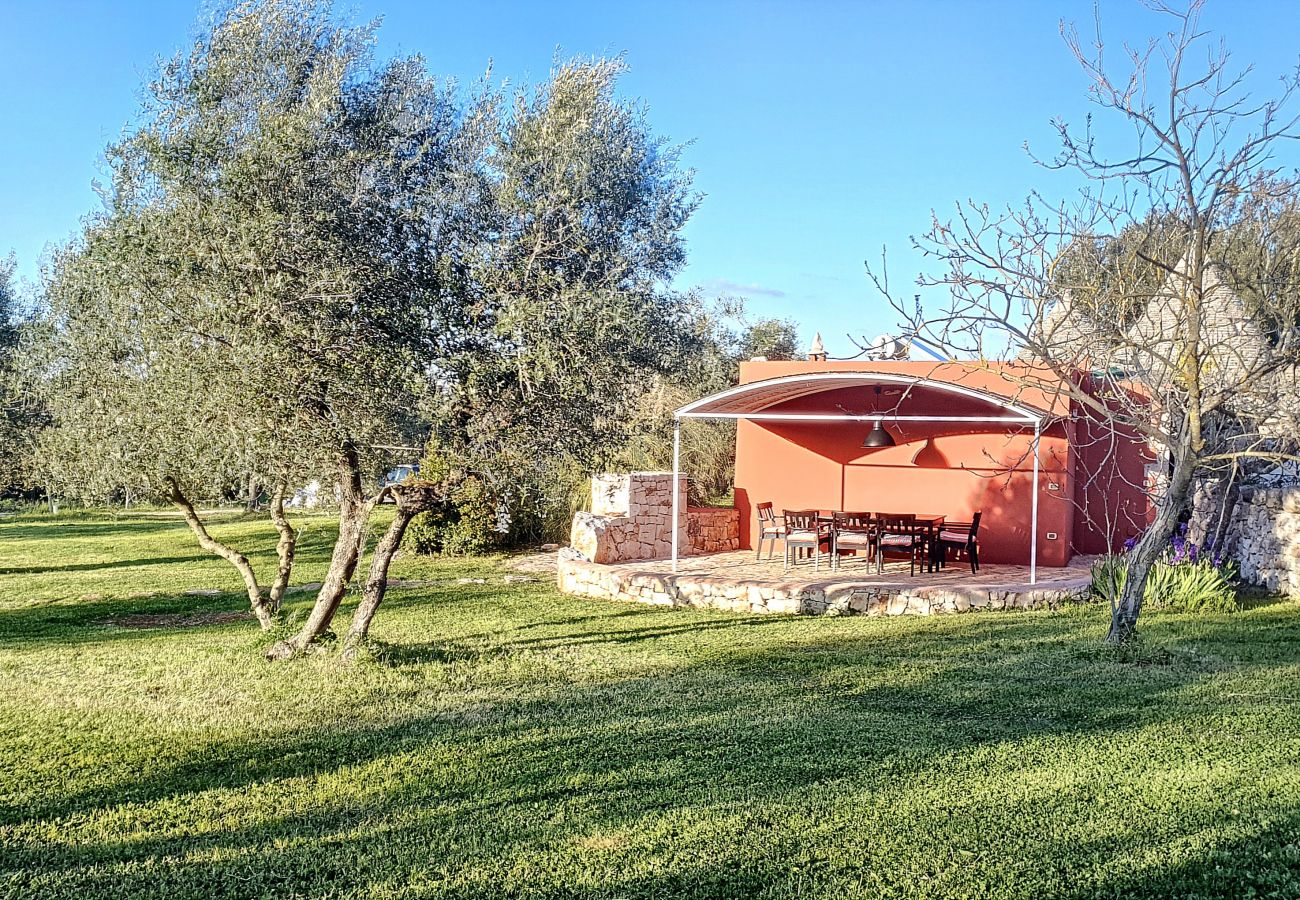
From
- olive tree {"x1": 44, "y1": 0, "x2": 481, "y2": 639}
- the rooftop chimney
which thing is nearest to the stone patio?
the rooftop chimney

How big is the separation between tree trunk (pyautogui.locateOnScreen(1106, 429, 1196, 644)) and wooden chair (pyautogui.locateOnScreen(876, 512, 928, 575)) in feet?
14.4

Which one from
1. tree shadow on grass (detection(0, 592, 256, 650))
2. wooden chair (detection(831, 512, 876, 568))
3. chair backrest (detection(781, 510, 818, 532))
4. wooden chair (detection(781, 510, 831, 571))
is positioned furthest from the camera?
chair backrest (detection(781, 510, 818, 532))

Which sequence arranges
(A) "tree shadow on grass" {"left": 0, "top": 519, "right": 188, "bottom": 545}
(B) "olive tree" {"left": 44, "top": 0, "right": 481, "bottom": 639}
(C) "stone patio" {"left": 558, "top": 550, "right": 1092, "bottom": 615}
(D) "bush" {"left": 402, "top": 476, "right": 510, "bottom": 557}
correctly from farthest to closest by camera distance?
(A) "tree shadow on grass" {"left": 0, "top": 519, "right": 188, "bottom": 545} → (D) "bush" {"left": 402, "top": 476, "right": 510, "bottom": 557} → (C) "stone patio" {"left": 558, "top": 550, "right": 1092, "bottom": 615} → (B) "olive tree" {"left": 44, "top": 0, "right": 481, "bottom": 639}

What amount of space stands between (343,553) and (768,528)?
8462 mm

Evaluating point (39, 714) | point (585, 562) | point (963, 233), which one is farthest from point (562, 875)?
point (585, 562)

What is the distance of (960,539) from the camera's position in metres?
14.3

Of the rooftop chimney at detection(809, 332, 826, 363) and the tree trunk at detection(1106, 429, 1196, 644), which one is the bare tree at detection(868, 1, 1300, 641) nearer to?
the tree trunk at detection(1106, 429, 1196, 644)

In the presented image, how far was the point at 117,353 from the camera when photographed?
309 inches

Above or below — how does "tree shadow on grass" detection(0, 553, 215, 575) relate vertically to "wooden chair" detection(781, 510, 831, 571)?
below

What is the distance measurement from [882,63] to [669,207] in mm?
6864

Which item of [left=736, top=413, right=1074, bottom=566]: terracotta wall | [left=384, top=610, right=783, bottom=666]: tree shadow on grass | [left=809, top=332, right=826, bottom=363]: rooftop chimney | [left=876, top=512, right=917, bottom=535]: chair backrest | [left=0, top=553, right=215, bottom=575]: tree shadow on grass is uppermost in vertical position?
[left=809, top=332, right=826, bottom=363]: rooftop chimney

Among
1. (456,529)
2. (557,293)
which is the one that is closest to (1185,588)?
(557,293)

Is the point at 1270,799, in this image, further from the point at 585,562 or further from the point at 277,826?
the point at 585,562

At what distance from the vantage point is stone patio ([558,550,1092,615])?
12070mm
